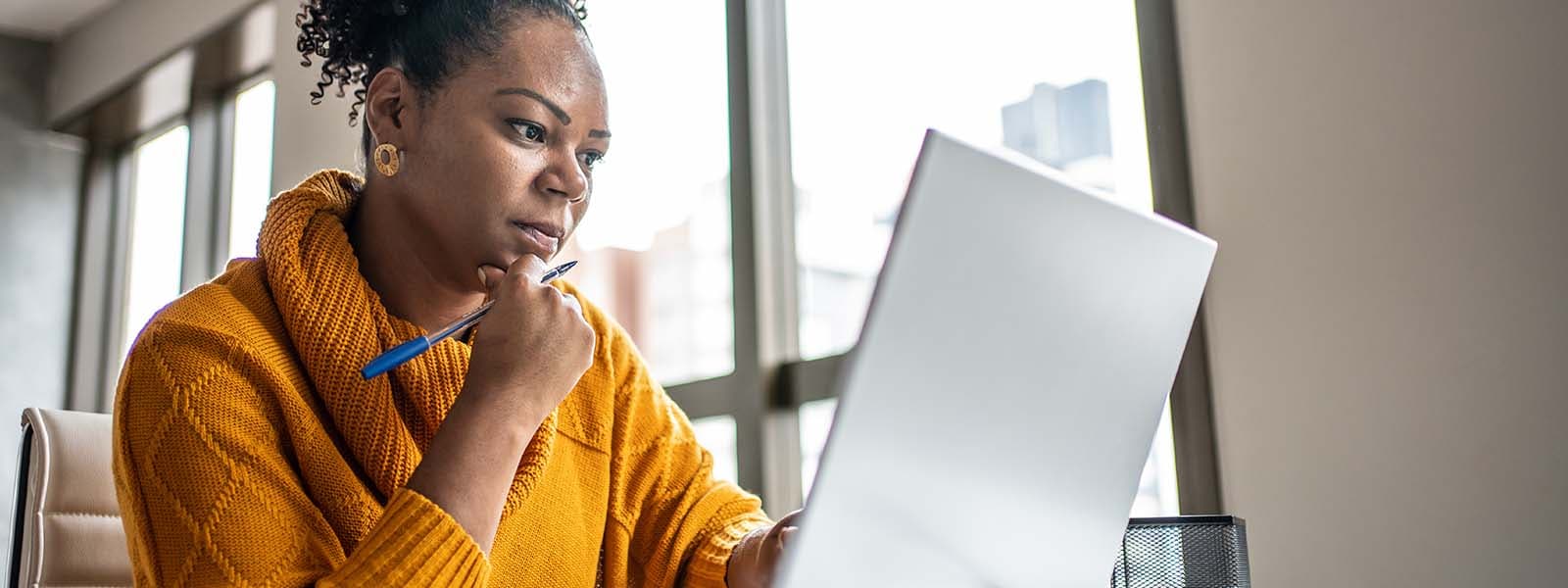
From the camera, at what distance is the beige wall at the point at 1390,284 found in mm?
1283

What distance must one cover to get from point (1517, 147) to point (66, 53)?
3.97m

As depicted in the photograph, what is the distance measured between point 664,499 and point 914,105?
1.11m

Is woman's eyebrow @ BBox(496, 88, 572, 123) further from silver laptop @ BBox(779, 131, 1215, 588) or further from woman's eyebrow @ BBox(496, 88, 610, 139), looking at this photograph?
silver laptop @ BBox(779, 131, 1215, 588)

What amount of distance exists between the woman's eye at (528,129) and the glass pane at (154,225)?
3068mm

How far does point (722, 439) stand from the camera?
2.39m

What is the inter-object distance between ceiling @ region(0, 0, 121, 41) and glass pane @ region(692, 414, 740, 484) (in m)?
2.48

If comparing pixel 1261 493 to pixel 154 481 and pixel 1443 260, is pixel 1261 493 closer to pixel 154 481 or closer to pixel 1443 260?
pixel 1443 260

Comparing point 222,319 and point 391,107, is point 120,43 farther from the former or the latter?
point 222,319

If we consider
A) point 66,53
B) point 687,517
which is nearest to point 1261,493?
point 687,517

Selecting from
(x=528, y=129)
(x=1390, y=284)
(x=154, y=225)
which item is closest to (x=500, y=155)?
(x=528, y=129)

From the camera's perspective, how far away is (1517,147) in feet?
4.28

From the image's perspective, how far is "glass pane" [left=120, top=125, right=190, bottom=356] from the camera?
12.8 ft

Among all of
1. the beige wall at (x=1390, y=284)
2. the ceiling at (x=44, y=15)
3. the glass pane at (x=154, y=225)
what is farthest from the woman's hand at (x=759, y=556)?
the ceiling at (x=44, y=15)

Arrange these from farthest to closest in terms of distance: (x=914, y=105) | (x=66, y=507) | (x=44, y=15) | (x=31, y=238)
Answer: (x=31, y=238) → (x=44, y=15) → (x=914, y=105) → (x=66, y=507)
